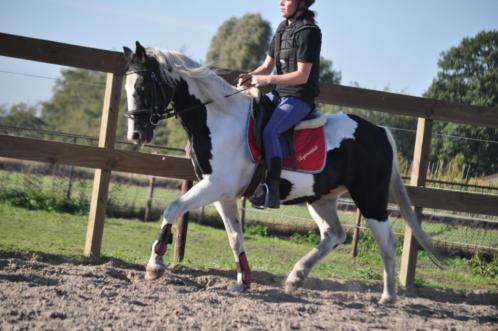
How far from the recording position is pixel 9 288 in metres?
4.99

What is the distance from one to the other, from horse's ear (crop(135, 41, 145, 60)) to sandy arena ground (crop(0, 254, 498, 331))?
6.29 feet

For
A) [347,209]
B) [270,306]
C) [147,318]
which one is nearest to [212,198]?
[270,306]

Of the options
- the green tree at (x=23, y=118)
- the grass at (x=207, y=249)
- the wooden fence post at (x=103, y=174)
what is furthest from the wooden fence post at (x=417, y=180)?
the green tree at (x=23, y=118)

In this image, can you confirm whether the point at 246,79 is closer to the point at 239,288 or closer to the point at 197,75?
the point at 197,75

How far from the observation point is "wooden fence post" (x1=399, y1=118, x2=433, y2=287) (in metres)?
7.86

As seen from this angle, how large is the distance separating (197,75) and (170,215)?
1319 mm

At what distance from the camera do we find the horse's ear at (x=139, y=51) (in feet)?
18.5

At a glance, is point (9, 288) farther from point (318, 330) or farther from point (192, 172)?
point (192, 172)

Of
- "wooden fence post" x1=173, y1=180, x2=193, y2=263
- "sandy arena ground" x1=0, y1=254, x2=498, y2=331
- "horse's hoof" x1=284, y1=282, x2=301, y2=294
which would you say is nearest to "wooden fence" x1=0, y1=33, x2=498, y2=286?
"wooden fence post" x1=173, y1=180, x2=193, y2=263

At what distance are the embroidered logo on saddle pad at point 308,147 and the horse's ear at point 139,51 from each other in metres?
1.14

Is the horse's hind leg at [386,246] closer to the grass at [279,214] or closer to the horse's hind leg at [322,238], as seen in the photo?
the horse's hind leg at [322,238]

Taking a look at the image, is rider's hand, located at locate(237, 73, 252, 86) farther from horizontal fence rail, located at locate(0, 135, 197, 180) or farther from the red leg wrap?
the red leg wrap

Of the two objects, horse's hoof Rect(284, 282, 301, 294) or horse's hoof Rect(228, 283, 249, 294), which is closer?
horse's hoof Rect(228, 283, 249, 294)

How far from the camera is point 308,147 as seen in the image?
253 inches
